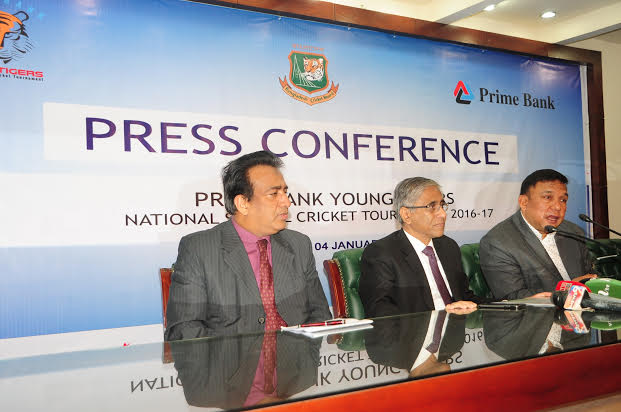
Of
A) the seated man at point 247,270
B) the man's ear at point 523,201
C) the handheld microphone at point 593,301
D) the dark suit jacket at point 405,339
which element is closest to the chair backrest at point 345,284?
the seated man at point 247,270

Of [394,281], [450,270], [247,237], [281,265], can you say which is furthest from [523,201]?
[247,237]

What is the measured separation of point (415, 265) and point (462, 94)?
230cm

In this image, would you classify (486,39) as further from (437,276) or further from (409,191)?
(437,276)

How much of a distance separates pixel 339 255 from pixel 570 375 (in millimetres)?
1697

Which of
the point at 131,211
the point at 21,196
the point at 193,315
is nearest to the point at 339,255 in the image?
the point at 193,315

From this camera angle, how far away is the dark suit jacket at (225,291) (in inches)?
89.3

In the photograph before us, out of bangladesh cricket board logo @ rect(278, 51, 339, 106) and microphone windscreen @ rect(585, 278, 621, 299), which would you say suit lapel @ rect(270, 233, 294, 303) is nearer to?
microphone windscreen @ rect(585, 278, 621, 299)

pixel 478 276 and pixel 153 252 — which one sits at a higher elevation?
pixel 153 252

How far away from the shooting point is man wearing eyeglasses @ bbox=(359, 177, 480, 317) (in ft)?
9.18

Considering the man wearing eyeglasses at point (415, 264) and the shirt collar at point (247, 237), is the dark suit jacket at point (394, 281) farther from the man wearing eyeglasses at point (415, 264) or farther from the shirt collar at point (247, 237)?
the shirt collar at point (247, 237)

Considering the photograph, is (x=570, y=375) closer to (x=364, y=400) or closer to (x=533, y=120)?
(x=364, y=400)

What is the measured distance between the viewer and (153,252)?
3359 mm

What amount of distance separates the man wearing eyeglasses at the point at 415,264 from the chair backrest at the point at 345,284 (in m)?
0.05

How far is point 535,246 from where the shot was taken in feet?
11.0
